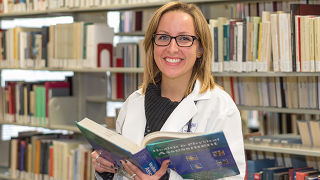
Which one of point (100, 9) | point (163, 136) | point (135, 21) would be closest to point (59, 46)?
point (100, 9)

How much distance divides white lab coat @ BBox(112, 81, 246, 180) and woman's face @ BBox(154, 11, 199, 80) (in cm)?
9

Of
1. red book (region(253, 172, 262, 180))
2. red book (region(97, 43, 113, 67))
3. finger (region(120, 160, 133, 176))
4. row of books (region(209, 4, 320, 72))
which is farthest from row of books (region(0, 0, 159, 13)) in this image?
finger (region(120, 160, 133, 176))

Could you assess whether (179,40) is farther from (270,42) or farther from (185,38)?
(270,42)

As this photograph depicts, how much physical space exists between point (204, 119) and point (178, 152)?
214 mm

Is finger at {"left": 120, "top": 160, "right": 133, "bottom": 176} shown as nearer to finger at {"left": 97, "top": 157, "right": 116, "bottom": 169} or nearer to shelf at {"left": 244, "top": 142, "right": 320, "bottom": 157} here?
finger at {"left": 97, "top": 157, "right": 116, "bottom": 169}

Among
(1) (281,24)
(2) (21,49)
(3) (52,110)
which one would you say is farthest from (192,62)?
(2) (21,49)

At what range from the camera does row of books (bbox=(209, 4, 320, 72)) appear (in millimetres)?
3029

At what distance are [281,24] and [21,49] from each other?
2.28 m

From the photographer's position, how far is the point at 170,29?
2020mm

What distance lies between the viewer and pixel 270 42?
319 cm

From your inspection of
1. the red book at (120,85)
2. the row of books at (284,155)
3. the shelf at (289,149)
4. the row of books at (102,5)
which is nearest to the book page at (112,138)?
the shelf at (289,149)

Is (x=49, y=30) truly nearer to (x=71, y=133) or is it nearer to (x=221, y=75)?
(x=71, y=133)

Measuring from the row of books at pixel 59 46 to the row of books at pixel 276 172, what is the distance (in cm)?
135

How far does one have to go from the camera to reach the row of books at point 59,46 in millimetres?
4055
